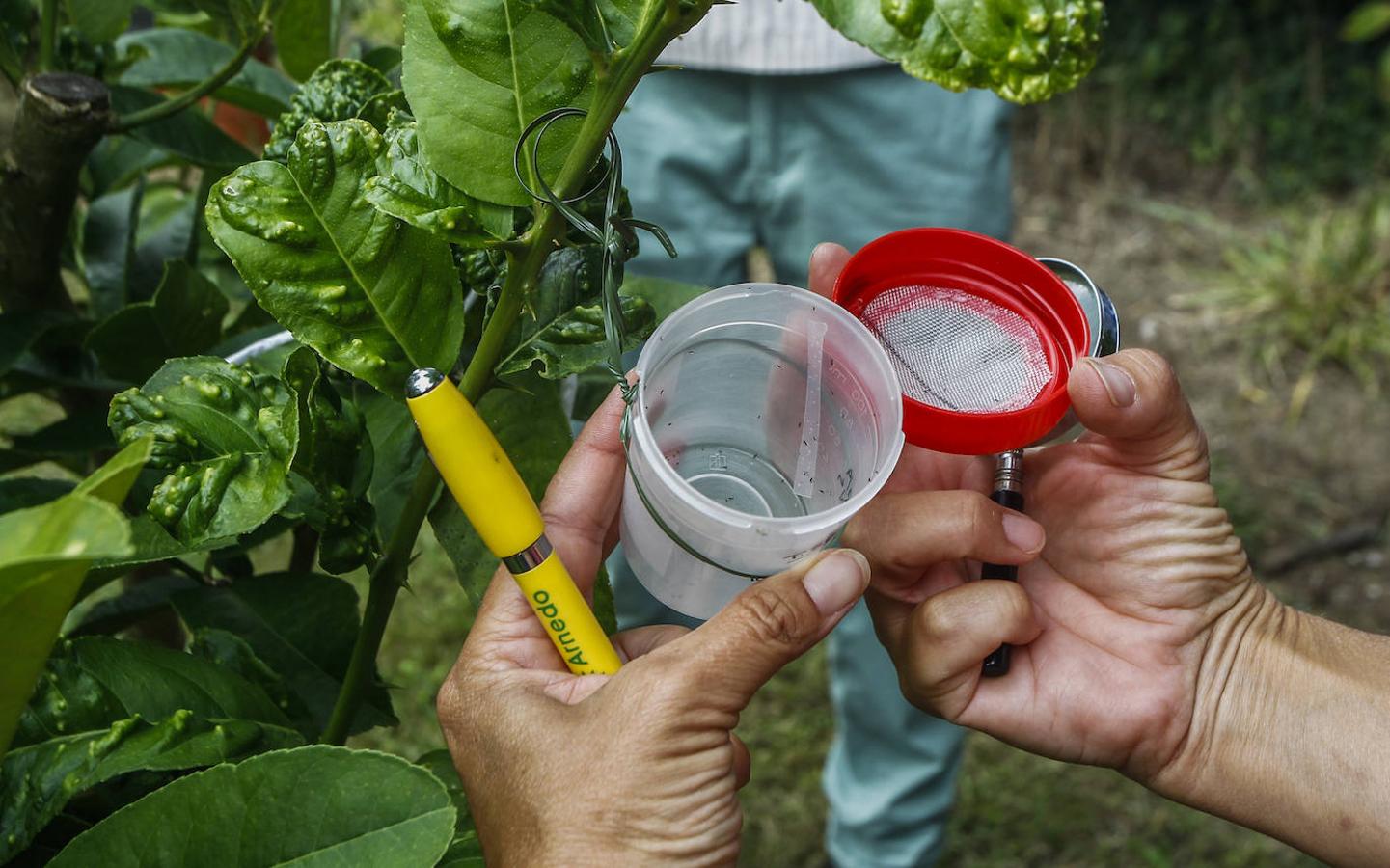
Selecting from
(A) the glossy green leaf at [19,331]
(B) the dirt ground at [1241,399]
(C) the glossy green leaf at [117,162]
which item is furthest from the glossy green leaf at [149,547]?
(B) the dirt ground at [1241,399]

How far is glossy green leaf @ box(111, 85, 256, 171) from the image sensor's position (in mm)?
878

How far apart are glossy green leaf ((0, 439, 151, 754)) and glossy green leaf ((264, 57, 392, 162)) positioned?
33 cm

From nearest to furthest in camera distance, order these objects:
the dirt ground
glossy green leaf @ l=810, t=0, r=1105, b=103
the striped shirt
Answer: glossy green leaf @ l=810, t=0, r=1105, b=103 → the striped shirt → the dirt ground

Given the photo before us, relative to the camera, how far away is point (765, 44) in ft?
5.32

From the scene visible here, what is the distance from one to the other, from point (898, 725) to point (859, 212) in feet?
2.61

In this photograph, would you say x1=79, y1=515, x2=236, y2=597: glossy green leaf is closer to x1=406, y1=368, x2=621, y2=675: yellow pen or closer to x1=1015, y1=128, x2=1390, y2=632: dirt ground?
x1=406, y1=368, x2=621, y2=675: yellow pen

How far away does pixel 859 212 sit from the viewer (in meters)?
1.77

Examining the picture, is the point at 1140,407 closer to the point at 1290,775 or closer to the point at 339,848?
the point at 1290,775

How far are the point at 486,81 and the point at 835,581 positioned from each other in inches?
14.4

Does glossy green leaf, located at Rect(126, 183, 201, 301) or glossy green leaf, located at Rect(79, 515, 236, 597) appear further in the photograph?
glossy green leaf, located at Rect(126, 183, 201, 301)

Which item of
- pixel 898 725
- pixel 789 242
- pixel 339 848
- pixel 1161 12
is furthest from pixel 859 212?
pixel 1161 12

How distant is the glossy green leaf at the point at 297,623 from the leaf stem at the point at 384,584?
0.04 m

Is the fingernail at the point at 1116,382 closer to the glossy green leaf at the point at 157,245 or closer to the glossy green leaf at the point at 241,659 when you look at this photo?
the glossy green leaf at the point at 241,659

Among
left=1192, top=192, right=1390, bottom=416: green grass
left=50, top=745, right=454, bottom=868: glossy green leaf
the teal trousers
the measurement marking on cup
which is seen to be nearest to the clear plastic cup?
the measurement marking on cup
